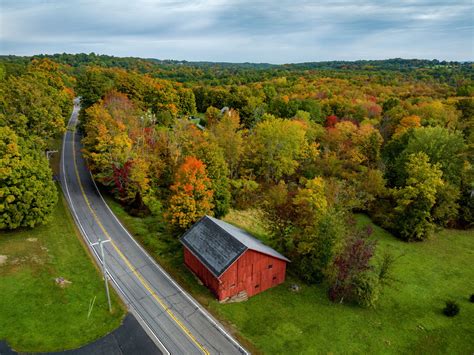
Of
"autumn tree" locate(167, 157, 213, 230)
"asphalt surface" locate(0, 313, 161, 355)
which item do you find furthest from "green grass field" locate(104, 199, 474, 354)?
"asphalt surface" locate(0, 313, 161, 355)

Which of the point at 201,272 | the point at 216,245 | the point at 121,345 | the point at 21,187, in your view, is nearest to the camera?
the point at 121,345

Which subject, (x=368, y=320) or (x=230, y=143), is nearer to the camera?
(x=368, y=320)

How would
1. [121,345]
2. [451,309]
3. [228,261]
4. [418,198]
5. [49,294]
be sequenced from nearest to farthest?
[121,345], [49,294], [228,261], [451,309], [418,198]

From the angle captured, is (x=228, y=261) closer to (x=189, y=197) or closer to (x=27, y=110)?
(x=189, y=197)

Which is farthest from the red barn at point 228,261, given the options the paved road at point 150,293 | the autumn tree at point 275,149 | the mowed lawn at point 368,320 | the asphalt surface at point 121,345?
the autumn tree at point 275,149

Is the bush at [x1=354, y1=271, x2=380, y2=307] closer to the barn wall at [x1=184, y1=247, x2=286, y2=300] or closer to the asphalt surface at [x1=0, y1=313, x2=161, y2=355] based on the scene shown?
the barn wall at [x1=184, y1=247, x2=286, y2=300]

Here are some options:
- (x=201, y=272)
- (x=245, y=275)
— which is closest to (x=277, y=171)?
(x=201, y=272)

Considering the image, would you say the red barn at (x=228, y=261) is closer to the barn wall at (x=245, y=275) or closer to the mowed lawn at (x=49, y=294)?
the barn wall at (x=245, y=275)
